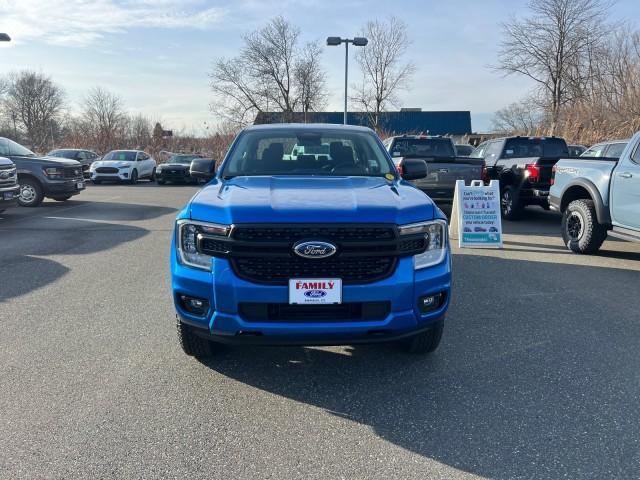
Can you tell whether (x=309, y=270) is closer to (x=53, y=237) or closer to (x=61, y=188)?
(x=53, y=237)

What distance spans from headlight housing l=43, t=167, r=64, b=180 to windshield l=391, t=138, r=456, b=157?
9055 millimetres

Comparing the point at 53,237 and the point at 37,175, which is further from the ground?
the point at 37,175

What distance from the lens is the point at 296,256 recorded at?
307cm

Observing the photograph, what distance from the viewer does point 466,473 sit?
2545mm

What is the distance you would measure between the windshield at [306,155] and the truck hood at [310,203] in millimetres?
561

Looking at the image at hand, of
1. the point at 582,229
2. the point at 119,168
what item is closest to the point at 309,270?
the point at 582,229

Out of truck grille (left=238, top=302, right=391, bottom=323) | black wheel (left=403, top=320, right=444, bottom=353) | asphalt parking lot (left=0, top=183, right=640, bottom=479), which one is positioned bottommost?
asphalt parking lot (left=0, top=183, right=640, bottom=479)

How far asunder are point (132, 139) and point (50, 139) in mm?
34346

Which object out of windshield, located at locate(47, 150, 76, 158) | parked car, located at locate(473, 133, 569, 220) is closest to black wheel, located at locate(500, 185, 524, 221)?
parked car, located at locate(473, 133, 569, 220)

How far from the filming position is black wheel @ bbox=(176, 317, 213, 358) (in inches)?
141

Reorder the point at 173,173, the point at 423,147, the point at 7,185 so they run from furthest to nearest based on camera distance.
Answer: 1. the point at 173,173
2. the point at 423,147
3. the point at 7,185

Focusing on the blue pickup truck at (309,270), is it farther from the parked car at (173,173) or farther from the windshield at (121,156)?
the windshield at (121,156)

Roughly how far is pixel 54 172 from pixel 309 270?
1312 cm

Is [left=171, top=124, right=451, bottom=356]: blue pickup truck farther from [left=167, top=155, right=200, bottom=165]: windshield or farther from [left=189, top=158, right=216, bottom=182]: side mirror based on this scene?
[left=167, top=155, right=200, bottom=165]: windshield
